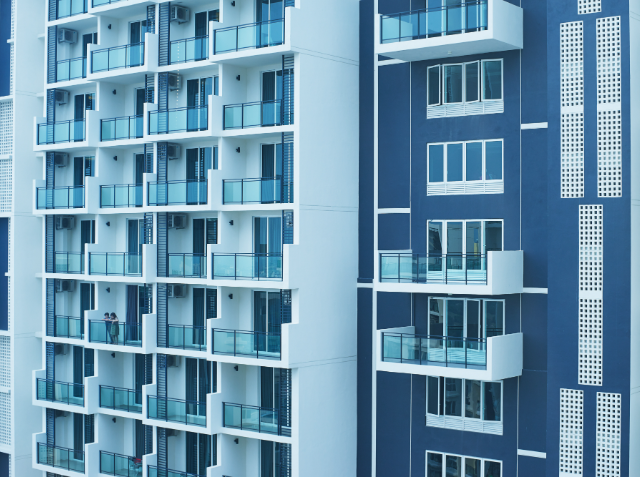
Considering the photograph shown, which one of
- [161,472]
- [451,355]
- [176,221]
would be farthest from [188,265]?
[451,355]

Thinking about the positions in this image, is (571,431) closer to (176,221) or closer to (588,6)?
(588,6)

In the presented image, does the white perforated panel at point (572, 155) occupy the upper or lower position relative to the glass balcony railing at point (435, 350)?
upper

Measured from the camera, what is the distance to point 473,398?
86.5 feet

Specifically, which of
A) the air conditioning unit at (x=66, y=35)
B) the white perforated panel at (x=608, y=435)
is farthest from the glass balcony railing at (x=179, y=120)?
the white perforated panel at (x=608, y=435)

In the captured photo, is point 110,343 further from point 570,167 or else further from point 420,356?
point 570,167

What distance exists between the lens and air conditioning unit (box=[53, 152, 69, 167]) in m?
33.6

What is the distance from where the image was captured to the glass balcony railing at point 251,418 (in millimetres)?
27750

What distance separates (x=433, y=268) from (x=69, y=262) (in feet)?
45.5

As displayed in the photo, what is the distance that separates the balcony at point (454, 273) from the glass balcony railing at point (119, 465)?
10945 mm

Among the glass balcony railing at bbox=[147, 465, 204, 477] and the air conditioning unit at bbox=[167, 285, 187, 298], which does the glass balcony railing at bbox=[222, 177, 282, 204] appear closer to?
the air conditioning unit at bbox=[167, 285, 187, 298]

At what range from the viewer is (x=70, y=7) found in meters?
33.2

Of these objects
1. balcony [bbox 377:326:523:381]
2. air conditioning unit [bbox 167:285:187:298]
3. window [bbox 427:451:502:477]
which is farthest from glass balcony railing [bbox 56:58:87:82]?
window [bbox 427:451:502:477]

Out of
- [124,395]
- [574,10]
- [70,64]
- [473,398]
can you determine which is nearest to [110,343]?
[124,395]

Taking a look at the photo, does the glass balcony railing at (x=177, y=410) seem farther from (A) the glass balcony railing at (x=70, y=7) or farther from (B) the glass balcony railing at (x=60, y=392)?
(A) the glass balcony railing at (x=70, y=7)
